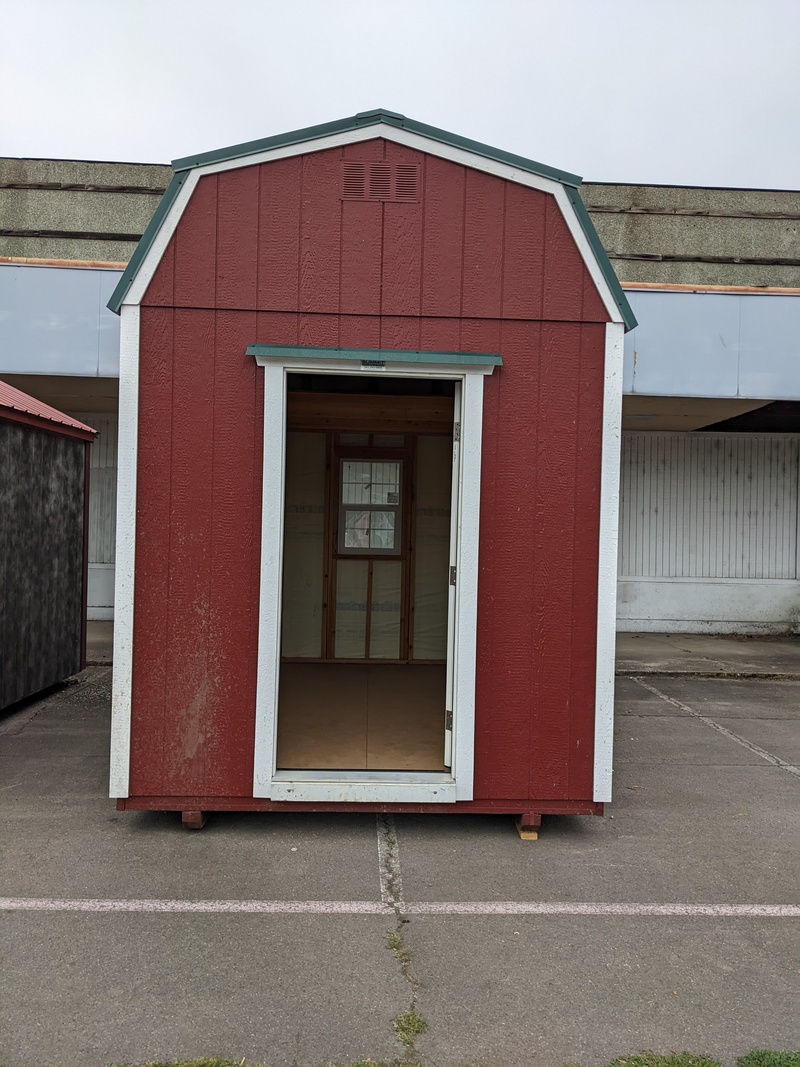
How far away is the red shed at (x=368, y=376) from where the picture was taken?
3.96 meters

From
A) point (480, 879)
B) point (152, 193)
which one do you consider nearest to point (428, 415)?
point (480, 879)

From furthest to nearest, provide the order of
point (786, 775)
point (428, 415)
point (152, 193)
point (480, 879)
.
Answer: point (152, 193), point (428, 415), point (786, 775), point (480, 879)

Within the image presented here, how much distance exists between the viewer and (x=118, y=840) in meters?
3.94

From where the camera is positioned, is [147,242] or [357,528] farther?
[357,528]

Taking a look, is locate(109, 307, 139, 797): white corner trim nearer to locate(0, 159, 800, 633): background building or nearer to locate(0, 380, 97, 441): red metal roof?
Answer: locate(0, 380, 97, 441): red metal roof

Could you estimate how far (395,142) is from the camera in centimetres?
401

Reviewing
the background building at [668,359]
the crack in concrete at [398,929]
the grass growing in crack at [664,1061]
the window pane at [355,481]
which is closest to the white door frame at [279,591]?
the crack in concrete at [398,929]

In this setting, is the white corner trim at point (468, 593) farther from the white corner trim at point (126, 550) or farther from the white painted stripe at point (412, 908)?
the white corner trim at point (126, 550)

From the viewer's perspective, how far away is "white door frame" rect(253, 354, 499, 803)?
13.0 feet

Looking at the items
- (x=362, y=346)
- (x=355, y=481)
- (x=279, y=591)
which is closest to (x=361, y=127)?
(x=362, y=346)

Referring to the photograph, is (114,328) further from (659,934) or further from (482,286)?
(659,934)

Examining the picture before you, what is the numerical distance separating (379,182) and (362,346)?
87cm

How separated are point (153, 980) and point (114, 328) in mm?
6919

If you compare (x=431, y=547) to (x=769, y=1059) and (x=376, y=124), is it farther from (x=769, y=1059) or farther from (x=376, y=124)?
(x=769, y=1059)
